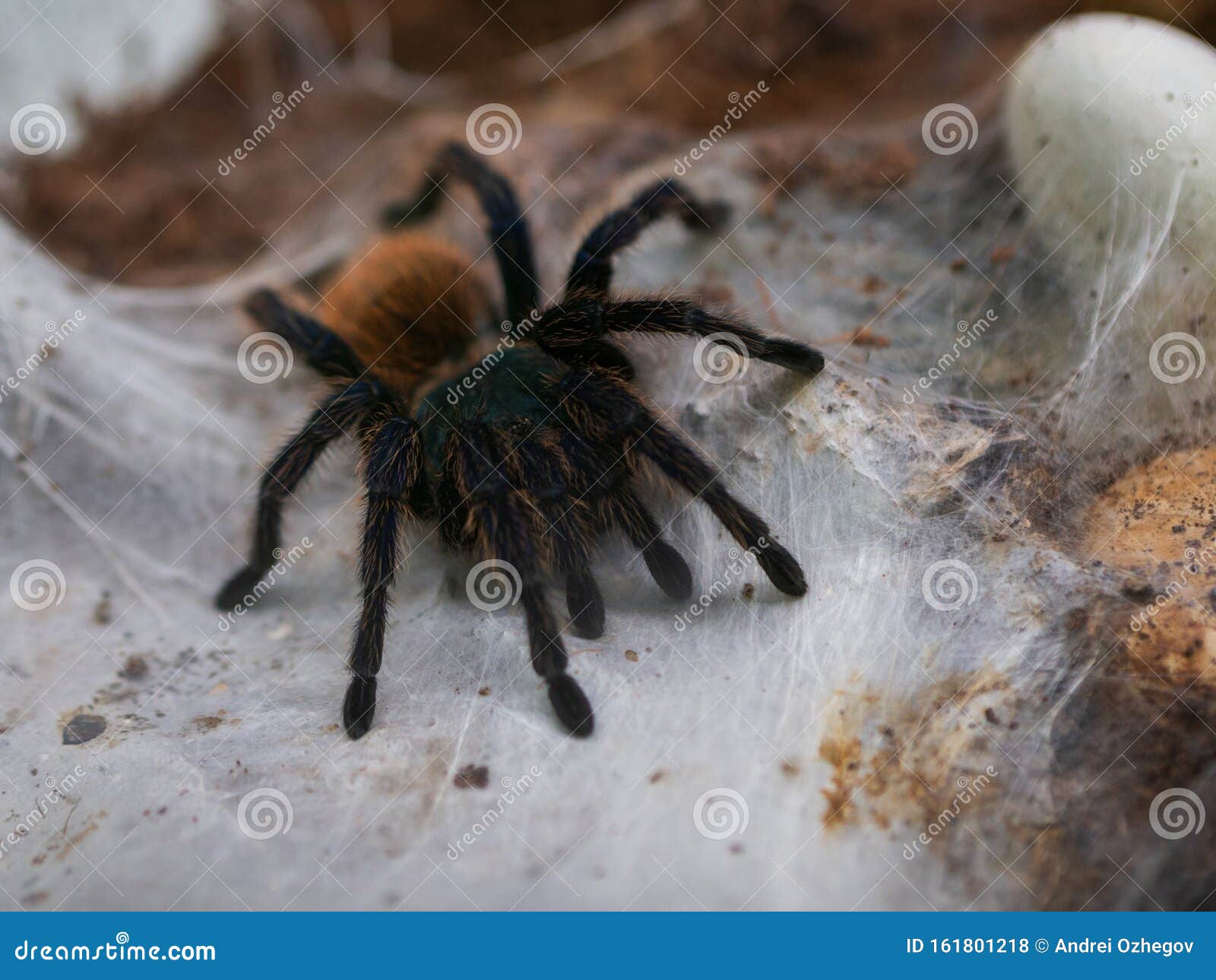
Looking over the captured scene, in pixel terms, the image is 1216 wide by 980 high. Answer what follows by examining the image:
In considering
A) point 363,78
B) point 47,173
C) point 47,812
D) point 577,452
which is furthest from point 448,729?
point 363,78

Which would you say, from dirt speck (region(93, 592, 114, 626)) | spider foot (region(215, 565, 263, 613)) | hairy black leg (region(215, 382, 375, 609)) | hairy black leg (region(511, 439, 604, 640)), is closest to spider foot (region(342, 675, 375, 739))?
hairy black leg (region(511, 439, 604, 640))

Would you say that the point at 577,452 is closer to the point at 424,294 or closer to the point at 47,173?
the point at 424,294

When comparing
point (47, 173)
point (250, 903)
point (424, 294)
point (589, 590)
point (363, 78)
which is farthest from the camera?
point (363, 78)

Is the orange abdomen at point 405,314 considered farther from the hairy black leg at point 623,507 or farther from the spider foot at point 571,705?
the spider foot at point 571,705

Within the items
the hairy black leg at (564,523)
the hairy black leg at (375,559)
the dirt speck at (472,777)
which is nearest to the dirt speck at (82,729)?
the hairy black leg at (375,559)

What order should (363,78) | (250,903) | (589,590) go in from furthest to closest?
(363,78), (589,590), (250,903)

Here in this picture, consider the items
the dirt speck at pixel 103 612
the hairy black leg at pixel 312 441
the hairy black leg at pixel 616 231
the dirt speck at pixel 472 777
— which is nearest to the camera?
the dirt speck at pixel 472 777
